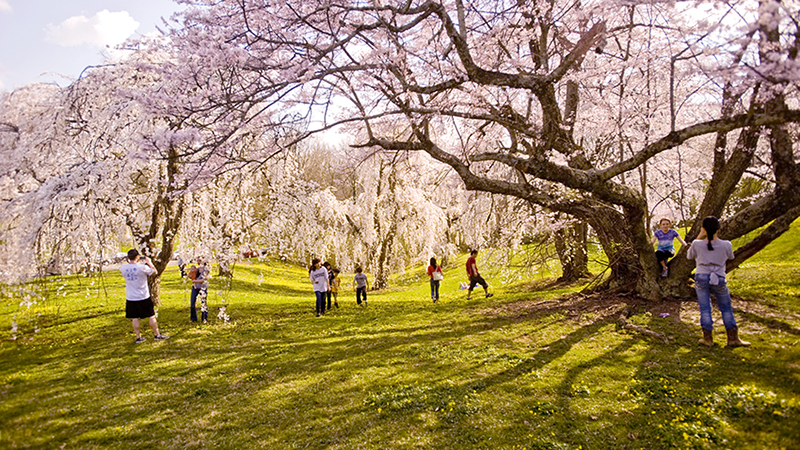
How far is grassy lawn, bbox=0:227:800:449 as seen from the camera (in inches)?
183

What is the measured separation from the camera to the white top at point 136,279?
A: 356 inches

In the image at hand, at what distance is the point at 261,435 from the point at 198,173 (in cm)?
414

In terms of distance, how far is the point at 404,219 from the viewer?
22969 mm

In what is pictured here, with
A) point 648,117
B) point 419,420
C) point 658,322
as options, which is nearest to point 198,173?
point 419,420

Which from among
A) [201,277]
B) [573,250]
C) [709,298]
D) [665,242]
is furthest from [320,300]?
[709,298]

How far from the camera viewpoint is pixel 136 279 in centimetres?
911

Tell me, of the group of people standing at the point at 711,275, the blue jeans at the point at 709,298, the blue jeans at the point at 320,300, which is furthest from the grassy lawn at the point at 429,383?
the blue jeans at the point at 320,300

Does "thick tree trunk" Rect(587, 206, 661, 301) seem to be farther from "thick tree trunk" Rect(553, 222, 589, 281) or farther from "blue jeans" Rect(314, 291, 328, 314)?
"blue jeans" Rect(314, 291, 328, 314)

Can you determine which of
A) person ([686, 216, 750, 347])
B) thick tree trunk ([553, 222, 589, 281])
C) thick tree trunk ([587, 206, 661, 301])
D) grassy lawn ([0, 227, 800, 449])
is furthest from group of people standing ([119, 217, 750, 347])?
thick tree trunk ([553, 222, 589, 281])

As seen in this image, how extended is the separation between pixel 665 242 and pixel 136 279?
12.1m

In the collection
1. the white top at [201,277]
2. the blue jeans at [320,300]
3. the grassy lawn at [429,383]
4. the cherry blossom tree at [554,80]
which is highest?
the cherry blossom tree at [554,80]

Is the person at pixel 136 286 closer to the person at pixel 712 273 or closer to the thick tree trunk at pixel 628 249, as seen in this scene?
the person at pixel 712 273

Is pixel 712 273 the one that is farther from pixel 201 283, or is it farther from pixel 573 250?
pixel 201 283

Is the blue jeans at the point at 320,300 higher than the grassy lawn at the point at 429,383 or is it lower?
higher
